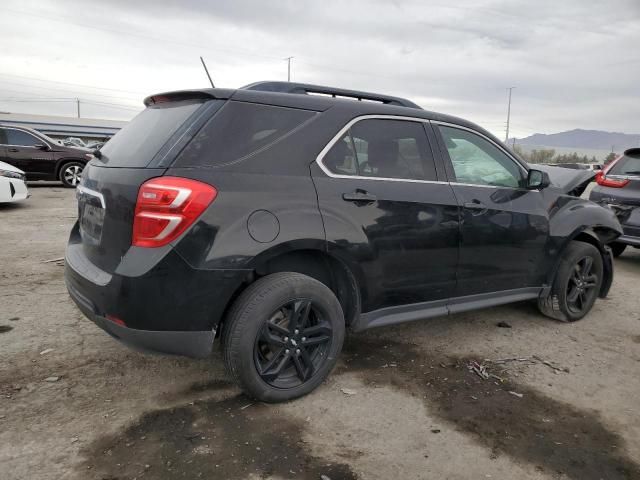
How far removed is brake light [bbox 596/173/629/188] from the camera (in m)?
6.45

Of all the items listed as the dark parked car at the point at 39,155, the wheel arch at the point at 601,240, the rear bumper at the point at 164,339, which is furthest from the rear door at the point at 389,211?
the dark parked car at the point at 39,155

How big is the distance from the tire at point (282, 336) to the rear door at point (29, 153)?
11782 mm

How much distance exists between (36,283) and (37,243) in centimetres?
202

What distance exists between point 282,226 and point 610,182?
224 inches

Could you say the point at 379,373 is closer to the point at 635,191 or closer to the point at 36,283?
the point at 36,283

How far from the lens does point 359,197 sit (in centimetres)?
301

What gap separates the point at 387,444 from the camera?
254 centimetres

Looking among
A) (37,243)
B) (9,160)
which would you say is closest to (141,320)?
(37,243)

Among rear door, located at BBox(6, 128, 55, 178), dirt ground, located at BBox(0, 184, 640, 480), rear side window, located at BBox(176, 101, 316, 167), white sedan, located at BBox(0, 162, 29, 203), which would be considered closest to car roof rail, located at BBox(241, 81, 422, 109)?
Answer: rear side window, located at BBox(176, 101, 316, 167)

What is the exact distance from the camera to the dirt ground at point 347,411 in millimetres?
2363

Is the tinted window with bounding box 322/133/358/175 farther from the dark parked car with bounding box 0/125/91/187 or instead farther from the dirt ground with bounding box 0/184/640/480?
the dark parked car with bounding box 0/125/91/187

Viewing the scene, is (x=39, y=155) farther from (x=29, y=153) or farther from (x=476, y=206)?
(x=476, y=206)

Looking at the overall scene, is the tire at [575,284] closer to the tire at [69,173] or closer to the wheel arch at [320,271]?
the wheel arch at [320,271]

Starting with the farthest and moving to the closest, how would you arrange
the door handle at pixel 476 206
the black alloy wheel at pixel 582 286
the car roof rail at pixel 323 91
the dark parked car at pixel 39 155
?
the dark parked car at pixel 39 155 → the black alloy wheel at pixel 582 286 → the door handle at pixel 476 206 → the car roof rail at pixel 323 91
